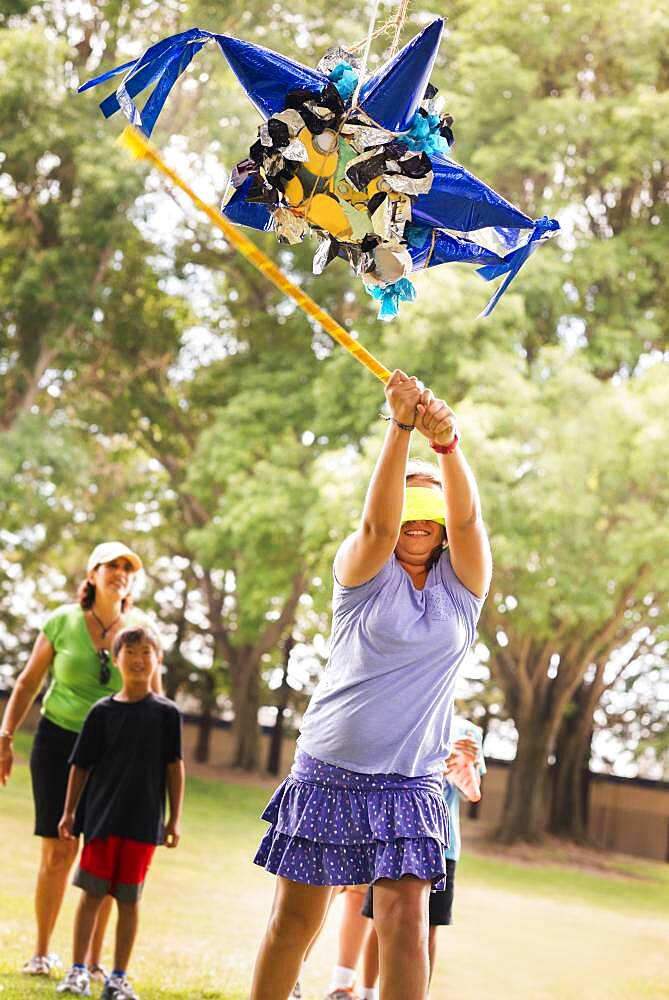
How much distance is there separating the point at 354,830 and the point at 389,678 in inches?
11.3

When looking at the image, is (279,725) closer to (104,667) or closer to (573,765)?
(573,765)

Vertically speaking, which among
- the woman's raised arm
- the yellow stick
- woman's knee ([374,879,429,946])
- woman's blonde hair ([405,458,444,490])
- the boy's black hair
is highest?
the yellow stick

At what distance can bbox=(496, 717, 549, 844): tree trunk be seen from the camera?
1366cm

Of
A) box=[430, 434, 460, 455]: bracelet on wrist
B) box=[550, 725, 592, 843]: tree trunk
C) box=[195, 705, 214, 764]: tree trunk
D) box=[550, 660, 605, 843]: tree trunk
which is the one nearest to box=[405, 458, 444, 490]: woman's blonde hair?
box=[430, 434, 460, 455]: bracelet on wrist

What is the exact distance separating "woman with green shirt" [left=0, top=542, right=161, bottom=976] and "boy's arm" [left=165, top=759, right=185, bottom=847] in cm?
28

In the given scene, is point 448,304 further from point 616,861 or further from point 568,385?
point 616,861

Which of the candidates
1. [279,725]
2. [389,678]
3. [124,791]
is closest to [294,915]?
[389,678]

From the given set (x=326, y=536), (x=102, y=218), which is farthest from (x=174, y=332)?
(x=326, y=536)

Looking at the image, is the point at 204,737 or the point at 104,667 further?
the point at 204,737

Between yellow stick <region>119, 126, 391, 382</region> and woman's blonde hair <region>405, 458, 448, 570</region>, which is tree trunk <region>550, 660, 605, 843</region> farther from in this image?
yellow stick <region>119, 126, 391, 382</region>

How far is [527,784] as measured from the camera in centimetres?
1368

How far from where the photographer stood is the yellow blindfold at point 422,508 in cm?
256

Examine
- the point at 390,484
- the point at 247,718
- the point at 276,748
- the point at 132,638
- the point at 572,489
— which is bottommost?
the point at 132,638

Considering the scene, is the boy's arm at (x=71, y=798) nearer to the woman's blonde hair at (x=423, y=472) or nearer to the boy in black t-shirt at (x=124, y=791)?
the boy in black t-shirt at (x=124, y=791)
